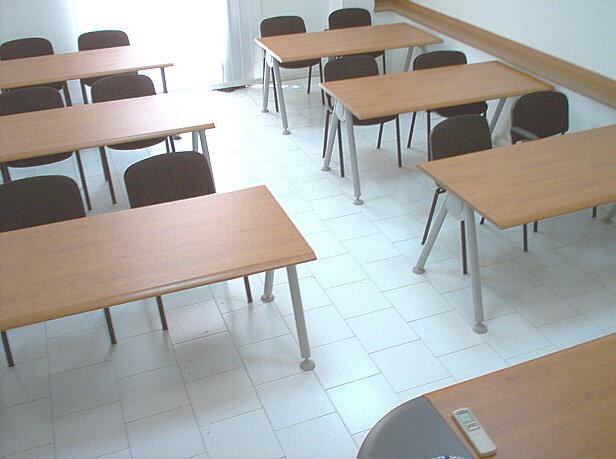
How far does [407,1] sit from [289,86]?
4.82ft

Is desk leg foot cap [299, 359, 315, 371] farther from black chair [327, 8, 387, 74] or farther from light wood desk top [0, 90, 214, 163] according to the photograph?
black chair [327, 8, 387, 74]

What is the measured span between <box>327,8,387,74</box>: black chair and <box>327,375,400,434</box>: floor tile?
3.87 metres

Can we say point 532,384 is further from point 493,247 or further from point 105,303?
point 493,247

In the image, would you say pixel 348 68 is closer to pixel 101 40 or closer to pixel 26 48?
pixel 101 40

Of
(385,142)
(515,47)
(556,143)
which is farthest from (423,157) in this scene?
(556,143)

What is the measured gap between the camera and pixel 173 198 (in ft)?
10.9

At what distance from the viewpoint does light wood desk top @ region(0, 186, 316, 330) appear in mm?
2385

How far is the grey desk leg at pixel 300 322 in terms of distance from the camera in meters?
2.82

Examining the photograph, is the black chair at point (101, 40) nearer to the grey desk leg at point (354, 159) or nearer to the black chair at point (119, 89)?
the black chair at point (119, 89)

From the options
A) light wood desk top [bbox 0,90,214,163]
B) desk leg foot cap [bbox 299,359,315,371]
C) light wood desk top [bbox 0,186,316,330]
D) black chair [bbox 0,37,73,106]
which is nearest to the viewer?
light wood desk top [bbox 0,186,316,330]

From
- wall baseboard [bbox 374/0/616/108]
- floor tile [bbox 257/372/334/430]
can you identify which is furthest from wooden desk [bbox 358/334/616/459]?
wall baseboard [bbox 374/0/616/108]

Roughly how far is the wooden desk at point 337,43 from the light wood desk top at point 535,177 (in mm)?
2192

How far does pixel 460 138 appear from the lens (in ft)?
12.1

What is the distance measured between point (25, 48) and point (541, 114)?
4278 millimetres
